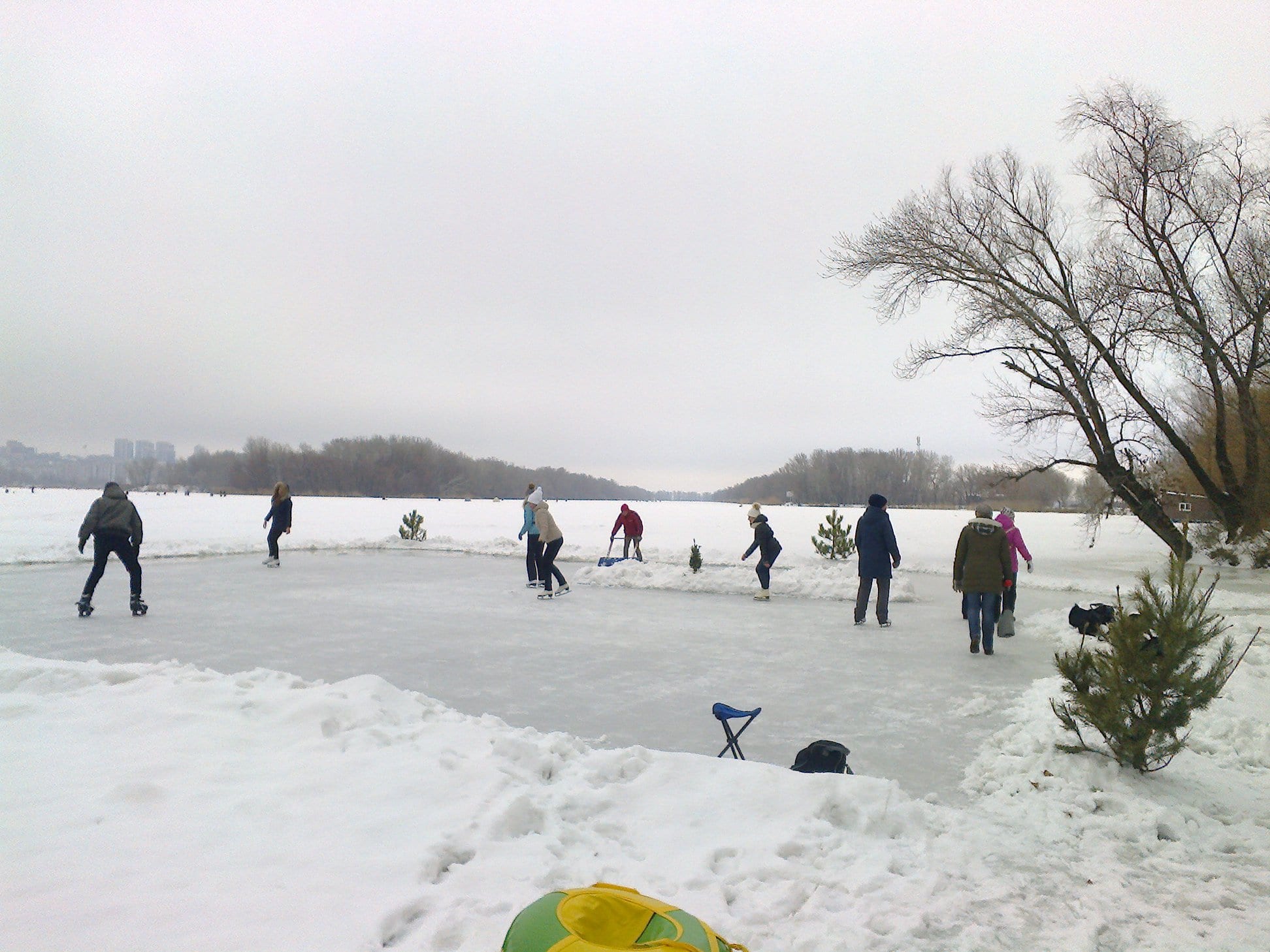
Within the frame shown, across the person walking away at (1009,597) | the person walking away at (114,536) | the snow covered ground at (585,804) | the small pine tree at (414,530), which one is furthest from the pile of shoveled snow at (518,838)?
the small pine tree at (414,530)

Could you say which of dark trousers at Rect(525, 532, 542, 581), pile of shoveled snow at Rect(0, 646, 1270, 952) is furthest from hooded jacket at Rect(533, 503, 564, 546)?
pile of shoveled snow at Rect(0, 646, 1270, 952)

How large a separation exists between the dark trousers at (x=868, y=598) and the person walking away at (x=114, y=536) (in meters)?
10.5

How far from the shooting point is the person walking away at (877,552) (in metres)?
10.8

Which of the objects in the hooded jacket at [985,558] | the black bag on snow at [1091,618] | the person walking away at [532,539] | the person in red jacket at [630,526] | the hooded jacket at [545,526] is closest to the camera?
the black bag on snow at [1091,618]

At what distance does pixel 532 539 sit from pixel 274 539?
25.3 ft

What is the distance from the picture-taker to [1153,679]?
4672mm

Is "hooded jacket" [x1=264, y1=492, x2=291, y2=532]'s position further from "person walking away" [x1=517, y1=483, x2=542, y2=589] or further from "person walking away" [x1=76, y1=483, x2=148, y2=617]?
"person walking away" [x1=76, y1=483, x2=148, y2=617]

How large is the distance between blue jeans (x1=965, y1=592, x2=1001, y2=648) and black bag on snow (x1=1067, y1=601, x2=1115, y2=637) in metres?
0.95

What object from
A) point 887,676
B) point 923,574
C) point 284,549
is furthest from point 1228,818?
point 284,549

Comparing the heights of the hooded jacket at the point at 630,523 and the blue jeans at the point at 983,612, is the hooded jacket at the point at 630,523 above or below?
above

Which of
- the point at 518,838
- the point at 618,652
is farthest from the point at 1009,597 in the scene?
the point at 518,838

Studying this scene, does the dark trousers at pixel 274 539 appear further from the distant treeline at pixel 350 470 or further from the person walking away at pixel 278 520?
the distant treeline at pixel 350 470

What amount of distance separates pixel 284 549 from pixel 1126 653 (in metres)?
23.3

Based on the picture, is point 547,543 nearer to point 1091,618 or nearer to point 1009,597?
point 1009,597
